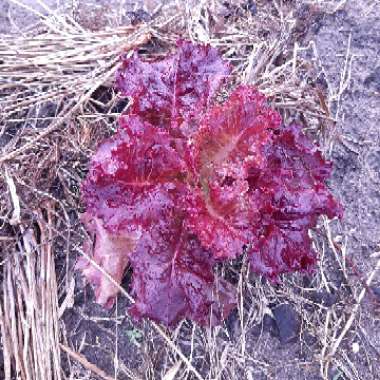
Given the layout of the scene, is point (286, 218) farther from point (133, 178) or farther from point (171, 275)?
point (133, 178)

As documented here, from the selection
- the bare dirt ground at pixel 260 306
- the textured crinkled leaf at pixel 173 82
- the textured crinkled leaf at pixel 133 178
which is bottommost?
the bare dirt ground at pixel 260 306

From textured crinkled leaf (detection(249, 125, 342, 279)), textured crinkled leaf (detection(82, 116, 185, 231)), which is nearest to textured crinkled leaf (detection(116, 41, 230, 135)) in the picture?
textured crinkled leaf (detection(82, 116, 185, 231))

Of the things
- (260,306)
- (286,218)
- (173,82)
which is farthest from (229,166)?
(260,306)

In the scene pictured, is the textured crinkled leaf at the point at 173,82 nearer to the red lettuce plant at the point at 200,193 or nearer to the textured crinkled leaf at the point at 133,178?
the red lettuce plant at the point at 200,193

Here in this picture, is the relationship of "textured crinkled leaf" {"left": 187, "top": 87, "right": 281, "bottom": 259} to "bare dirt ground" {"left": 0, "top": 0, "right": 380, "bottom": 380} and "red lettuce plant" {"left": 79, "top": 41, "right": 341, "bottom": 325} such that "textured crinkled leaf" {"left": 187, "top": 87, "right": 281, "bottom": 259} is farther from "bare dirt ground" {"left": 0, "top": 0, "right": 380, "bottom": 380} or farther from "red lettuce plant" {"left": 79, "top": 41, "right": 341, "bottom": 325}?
"bare dirt ground" {"left": 0, "top": 0, "right": 380, "bottom": 380}

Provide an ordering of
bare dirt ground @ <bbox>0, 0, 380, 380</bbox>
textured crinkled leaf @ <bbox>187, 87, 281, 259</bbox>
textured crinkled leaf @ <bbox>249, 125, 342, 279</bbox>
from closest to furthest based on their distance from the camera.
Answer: textured crinkled leaf @ <bbox>187, 87, 281, 259</bbox> → textured crinkled leaf @ <bbox>249, 125, 342, 279</bbox> → bare dirt ground @ <bbox>0, 0, 380, 380</bbox>

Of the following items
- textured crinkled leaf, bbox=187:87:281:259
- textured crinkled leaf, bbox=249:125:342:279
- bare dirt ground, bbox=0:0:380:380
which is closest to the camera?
textured crinkled leaf, bbox=187:87:281:259

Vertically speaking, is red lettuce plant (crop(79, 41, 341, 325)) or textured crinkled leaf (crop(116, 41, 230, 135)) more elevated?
textured crinkled leaf (crop(116, 41, 230, 135))

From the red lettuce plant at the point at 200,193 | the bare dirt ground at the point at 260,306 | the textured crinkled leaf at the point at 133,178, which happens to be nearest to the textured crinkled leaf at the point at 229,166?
the red lettuce plant at the point at 200,193
